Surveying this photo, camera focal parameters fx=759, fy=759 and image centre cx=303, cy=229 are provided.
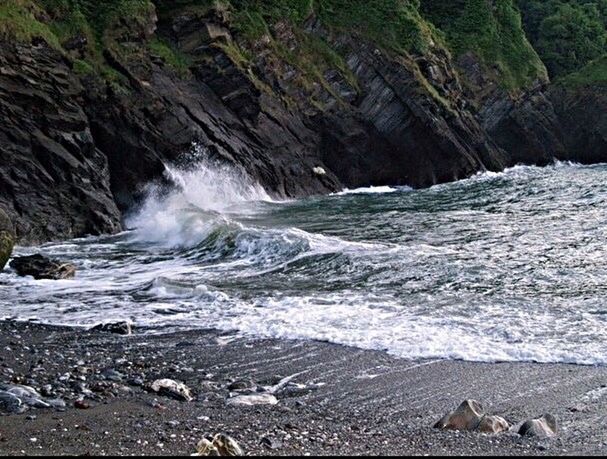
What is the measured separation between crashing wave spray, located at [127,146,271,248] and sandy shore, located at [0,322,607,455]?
10.8 metres

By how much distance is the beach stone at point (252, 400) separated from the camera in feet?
30.2

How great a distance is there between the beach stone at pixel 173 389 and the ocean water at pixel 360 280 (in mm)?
2971

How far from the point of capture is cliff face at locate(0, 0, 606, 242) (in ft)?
82.8

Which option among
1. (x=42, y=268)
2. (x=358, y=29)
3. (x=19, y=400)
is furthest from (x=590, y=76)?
(x=19, y=400)

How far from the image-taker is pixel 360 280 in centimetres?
1648

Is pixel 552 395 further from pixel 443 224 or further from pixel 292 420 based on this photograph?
pixel 443 224

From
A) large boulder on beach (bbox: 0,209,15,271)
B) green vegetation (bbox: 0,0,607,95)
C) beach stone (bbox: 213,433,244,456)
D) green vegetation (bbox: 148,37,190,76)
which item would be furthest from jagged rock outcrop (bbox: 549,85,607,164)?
beach stone (bbox: 213,433,244,456)

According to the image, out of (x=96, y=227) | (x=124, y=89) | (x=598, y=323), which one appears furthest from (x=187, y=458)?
(x=124, y=89)

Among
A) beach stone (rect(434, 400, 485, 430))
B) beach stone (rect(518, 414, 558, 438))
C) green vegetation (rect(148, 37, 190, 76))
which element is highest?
green vegetation (rect(148, 37, 190, 76))

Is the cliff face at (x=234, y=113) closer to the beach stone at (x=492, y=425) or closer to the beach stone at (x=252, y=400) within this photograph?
the beach stone at (x=252, y=400)

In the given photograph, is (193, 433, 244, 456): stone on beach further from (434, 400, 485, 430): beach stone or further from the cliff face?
the cliff face

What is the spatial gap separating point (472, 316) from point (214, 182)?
68.7ft

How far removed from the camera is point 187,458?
695 cm

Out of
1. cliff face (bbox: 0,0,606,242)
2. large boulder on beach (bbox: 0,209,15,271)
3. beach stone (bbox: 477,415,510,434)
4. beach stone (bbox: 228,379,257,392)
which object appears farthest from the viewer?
cliff face (bbox: 0,0,606,242)
